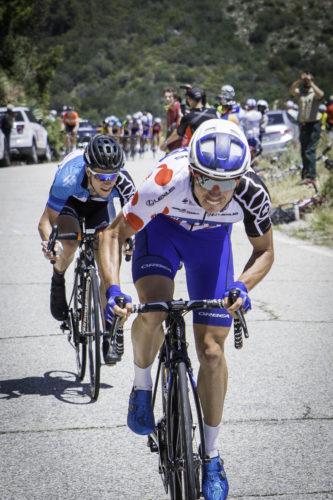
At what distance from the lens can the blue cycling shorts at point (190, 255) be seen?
3.95m

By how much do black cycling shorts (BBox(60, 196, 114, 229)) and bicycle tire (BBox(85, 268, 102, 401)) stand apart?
2.16 feet

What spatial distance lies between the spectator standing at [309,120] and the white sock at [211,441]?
1157 cm

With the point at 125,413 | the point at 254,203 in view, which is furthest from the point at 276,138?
the point at 254,203

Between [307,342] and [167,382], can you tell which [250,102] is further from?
[167,382]

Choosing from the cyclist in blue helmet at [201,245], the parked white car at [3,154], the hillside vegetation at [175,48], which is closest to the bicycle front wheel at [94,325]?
the cyclist in blue helmet at [201,245]

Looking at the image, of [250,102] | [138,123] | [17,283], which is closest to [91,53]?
[138,123]

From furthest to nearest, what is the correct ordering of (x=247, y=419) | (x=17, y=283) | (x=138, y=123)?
(x=138, y=123) < (x=17, y=283) < (x=247, y=419)

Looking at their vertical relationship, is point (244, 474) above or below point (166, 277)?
below

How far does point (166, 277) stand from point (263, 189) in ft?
2.25

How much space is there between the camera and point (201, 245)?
403 centimetres

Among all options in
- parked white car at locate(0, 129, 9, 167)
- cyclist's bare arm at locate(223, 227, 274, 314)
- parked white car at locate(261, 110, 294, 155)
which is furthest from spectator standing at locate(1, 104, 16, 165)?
cyclist's bare arm at locate(223, 227, 274, 314)

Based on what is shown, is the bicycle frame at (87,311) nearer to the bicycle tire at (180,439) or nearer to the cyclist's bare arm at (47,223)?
the cyclist's bare arm at (47,223)

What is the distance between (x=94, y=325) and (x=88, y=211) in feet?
3.78

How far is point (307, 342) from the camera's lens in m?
6.44
